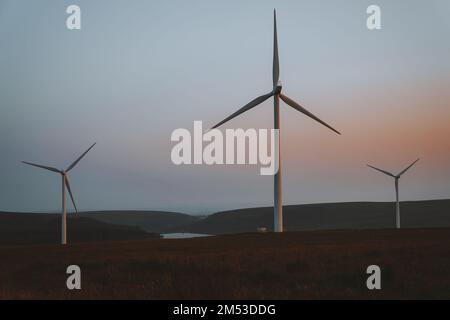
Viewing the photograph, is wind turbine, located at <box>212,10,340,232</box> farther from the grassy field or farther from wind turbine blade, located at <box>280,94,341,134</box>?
the grassy field

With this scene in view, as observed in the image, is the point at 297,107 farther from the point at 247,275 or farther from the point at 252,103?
the point at 247,275

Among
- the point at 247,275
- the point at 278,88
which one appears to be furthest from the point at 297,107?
the point at 247,275

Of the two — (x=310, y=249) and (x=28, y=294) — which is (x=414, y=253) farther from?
(x=28, y=294)

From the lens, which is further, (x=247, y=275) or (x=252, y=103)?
(x=252, y=103)

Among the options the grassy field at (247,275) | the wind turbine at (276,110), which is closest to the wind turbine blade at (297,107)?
the wind turbine at (276,110)

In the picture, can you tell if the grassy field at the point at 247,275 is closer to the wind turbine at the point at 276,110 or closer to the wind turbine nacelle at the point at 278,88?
the wind turbine at the point at 276,110

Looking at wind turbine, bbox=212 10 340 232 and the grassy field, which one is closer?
the grassy field

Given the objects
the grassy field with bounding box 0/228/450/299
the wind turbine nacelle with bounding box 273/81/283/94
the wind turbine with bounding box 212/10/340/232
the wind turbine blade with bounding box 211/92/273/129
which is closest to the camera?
the grassy field with bounding box 0/228/450/299

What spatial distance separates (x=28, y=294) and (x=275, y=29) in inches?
1675

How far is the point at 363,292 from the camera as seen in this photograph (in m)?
22.1

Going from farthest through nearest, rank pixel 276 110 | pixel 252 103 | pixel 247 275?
pixel 252 103
pixel 276 110
pixel 247 275

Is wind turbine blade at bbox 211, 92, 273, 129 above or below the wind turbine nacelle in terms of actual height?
below

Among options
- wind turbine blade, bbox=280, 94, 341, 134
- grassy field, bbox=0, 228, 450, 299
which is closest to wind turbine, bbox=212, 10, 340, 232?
wind turbine blade, bbox=280, 94, 341, 134
